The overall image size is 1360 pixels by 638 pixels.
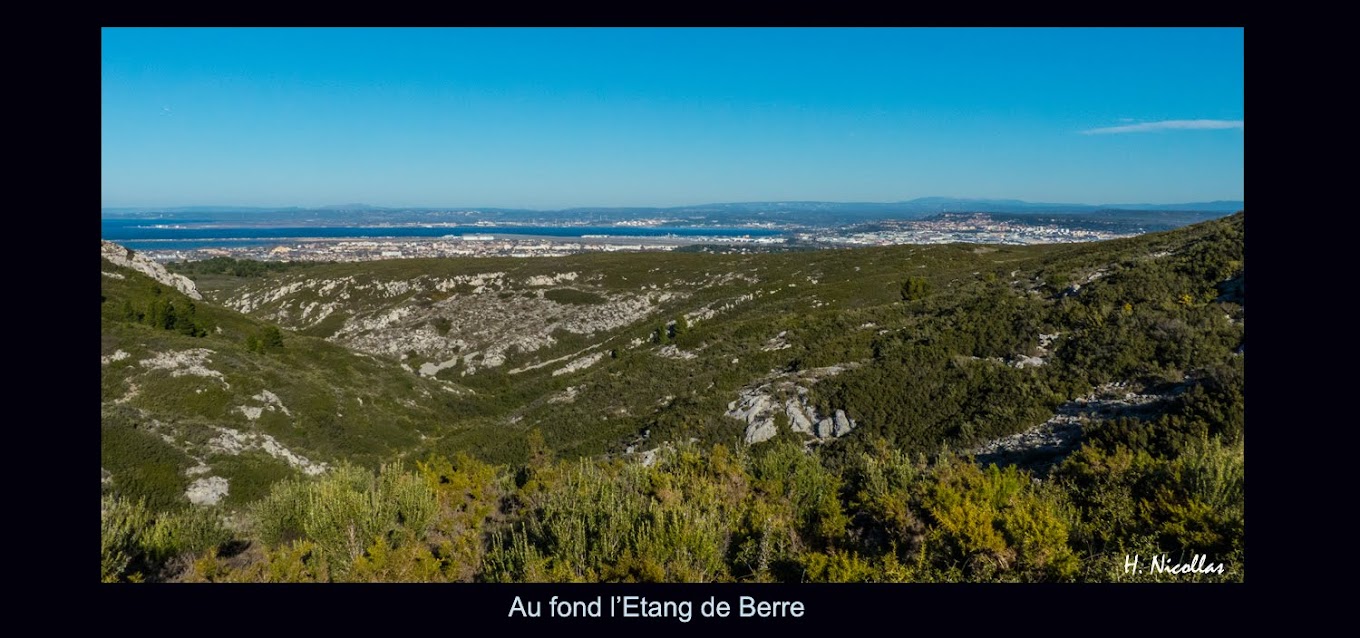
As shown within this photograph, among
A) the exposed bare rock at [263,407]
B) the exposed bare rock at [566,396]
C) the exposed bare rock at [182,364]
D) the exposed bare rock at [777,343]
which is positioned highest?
the exposed bare rock at [777,343]

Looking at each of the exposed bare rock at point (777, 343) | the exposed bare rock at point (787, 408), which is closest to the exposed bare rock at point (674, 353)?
the exposed bare rock at point (777, 343)

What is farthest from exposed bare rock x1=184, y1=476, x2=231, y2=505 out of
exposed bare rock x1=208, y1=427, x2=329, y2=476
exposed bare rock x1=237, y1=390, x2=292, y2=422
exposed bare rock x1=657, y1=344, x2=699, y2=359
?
exposed bare rock x1=657, y1=344, x2=699, y2=359

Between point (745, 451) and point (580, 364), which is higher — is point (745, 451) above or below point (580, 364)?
above

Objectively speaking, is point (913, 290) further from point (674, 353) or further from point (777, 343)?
point (674, 353)

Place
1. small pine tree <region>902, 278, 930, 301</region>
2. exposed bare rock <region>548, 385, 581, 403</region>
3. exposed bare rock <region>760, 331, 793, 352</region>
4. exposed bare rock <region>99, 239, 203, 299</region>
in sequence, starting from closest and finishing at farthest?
exposed bare rock <region>760, 331, 793, 352</region>
exposed bare rock <region>548, 385, 581, 403</region>
small pine tree <region>902, 278, 930, 301</region>
exposed bare rock <region>99, 239, 203, 299</region>

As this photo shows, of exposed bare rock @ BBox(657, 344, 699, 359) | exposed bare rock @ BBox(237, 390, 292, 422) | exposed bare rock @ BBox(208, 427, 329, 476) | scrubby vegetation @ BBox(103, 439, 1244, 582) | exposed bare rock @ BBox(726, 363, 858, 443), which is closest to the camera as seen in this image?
scrubby vegetation @ BBox(103, 439, 1244, 582)

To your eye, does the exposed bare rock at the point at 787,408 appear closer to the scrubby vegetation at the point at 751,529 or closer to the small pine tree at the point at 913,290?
the scrubby vegetation at the point at 751,529

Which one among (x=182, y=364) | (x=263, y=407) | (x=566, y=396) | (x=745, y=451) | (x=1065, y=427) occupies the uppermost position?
(x=182, y=364)

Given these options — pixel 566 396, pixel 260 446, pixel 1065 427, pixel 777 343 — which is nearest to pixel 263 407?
pixel 260 446

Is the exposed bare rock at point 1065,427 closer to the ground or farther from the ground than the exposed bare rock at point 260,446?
farther from the ground

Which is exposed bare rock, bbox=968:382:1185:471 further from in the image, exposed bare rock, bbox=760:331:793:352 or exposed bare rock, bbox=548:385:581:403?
exposed bare rock, bbox=548:385:581:403

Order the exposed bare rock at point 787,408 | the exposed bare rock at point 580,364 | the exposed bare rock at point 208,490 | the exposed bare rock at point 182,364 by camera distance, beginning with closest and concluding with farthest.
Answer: the exposed bare rock at point 208,490 → the exposed bare rock at point 787,408 → the exposed bare rock at point 182,364 → the exposed bare rock at point 580,364
